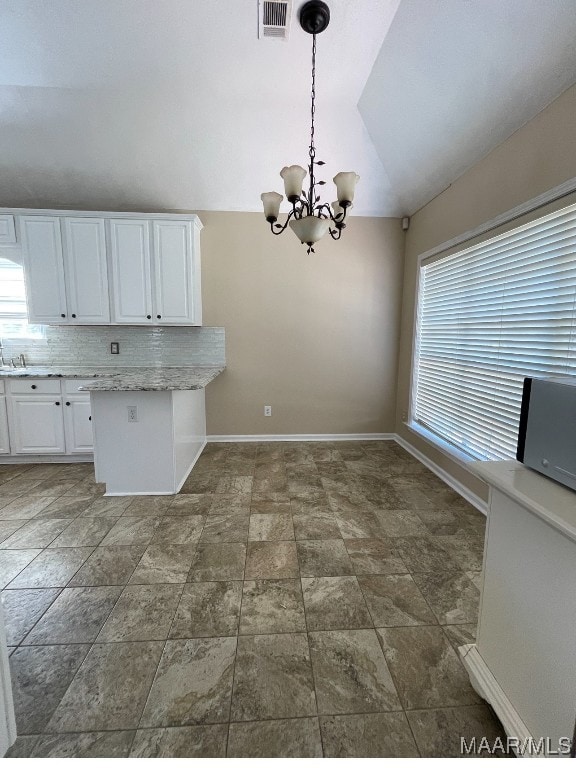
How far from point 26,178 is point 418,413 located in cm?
466

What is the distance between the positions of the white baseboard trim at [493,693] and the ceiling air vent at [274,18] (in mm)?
3359

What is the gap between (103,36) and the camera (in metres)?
2.18

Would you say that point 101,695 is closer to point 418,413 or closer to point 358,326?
point 418,413

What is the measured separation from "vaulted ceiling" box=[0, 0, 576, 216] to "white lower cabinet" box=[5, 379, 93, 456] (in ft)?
6.56

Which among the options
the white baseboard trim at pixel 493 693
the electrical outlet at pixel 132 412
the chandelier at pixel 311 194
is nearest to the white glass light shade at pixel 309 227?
the chandelier at pixel 311 194

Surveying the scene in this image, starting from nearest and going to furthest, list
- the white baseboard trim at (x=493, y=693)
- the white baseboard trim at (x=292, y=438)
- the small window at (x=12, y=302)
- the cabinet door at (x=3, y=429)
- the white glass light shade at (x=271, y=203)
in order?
the white baseboard trim at (x=493, y=693), the white glass light shade at (x=271, y=203), the cabinet door at (x=3, y=429), the small window at (x=12, y=302), the white baseboard trim at (x=292, y=438)

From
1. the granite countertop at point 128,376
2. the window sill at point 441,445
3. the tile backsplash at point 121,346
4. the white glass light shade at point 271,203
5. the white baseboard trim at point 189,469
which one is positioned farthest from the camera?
the tile backsplash at point 121,346

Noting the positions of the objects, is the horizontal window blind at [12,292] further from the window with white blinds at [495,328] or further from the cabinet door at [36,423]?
the window with white blinds at [495,328]

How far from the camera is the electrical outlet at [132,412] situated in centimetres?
253

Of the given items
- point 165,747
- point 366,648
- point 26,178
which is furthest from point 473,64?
point 26,178

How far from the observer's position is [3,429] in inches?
126

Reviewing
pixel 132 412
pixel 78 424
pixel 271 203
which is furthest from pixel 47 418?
pixel 271 203

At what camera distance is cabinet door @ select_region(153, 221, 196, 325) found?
329 centimetres

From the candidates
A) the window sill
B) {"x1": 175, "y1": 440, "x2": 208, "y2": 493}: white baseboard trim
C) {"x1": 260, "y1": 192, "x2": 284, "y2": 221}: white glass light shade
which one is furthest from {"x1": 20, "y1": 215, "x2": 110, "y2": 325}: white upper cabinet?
the window sill
